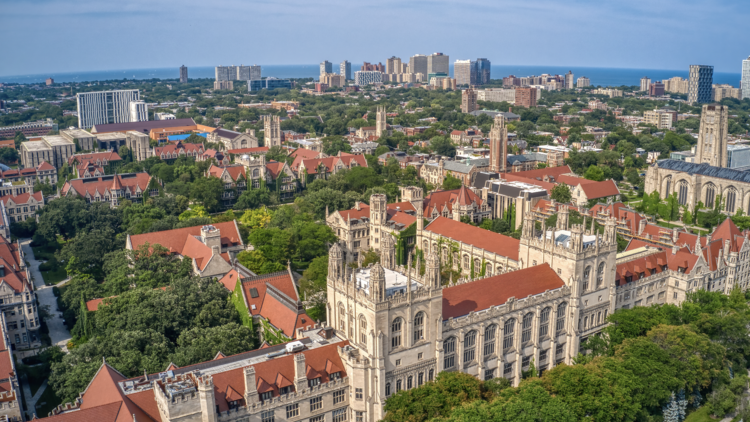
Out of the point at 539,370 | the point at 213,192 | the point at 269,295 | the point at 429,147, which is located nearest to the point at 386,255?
the point at 269,295

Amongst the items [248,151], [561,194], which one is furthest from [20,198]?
[561,194]

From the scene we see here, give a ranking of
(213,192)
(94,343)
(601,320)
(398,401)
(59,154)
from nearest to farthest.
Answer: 1. (398,401)
2. (94,343)
3. (601,320)
4. (213,192)
5. (59,154)

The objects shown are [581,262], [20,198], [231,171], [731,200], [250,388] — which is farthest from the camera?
[231,171]

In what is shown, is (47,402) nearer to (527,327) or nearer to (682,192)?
(527,327)

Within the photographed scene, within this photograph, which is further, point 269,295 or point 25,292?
point 25,292

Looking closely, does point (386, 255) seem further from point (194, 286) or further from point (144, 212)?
point (144, 212)

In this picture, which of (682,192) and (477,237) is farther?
(682,192)

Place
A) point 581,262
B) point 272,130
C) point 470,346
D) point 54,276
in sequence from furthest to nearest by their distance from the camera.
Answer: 1. point 272,130
2. point 54,276
3. point 581,262
4. point 470,346

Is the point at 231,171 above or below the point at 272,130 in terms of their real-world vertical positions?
below
